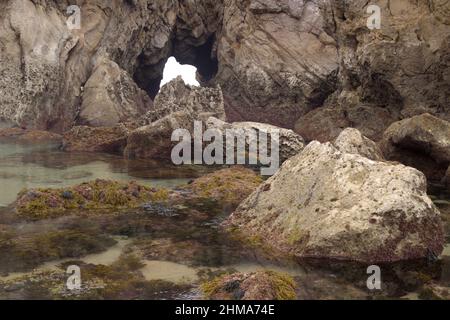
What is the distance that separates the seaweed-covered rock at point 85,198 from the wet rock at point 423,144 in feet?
33.8

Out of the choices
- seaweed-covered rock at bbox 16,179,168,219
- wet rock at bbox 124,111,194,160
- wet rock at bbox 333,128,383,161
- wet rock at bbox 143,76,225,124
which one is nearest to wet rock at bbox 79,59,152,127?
wet rock at bbox 143,76,225,124

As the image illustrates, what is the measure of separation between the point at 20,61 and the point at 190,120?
55.7 feet

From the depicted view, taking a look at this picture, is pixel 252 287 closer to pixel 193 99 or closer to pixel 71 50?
pixel 193 99

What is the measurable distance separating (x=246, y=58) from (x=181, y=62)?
12.5m

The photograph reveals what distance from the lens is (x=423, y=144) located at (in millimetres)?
21156

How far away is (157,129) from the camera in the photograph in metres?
27.8

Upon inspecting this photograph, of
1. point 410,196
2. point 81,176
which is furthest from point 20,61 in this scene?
point 410,196

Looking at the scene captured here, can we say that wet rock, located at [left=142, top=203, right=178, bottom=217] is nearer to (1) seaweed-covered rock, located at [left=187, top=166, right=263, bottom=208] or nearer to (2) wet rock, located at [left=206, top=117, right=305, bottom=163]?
(1) seaweed-covered rock, located at [left=187, top=166, right=263, bottom=208]

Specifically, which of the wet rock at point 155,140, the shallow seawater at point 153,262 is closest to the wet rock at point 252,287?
the shallow seawater at point 153,262

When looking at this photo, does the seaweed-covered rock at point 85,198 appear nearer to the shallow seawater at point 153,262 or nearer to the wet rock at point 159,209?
the wet rock at point 159,209

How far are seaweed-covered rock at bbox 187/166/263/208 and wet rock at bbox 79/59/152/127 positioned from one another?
2110 cm

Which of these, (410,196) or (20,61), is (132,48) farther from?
(410,196)

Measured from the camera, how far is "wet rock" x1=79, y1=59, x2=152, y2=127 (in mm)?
39719

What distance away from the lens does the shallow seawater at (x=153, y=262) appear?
30.6ft
